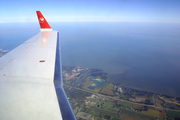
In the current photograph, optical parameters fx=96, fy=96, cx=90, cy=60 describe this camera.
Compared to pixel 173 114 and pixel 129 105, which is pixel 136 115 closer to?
pixel 129 105

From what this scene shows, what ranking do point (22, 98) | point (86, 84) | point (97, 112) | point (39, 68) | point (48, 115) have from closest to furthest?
point (48, 115)
point (22, 98)
point (39, 68)
point (97, 112)
point (86, 84)

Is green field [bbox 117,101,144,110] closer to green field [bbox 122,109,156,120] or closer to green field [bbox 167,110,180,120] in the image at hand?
green field [bbox 122,109,156,120]

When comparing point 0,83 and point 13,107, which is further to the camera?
point 0,83

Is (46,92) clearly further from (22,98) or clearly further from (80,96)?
(80,96)

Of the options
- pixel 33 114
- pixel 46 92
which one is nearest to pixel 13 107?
pixel 33 114

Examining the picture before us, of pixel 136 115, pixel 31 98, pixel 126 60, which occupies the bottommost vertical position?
pixel 126 60

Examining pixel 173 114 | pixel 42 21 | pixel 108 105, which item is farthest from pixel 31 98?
pixel 173 114

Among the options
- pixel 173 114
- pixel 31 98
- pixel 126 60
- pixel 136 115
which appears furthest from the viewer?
pixel 126 60

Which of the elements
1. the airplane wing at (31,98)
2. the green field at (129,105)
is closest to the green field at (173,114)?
the green field at (129,105)

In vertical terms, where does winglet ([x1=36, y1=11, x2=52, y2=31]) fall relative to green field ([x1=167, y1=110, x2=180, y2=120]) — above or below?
above

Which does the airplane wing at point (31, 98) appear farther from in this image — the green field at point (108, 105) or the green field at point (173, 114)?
the green field at point (173, 114)

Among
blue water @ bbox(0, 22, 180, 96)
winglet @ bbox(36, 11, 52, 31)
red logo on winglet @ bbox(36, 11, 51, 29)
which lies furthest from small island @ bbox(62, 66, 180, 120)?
red logo on winglet @ bbox(36, 11, 51, 29)
